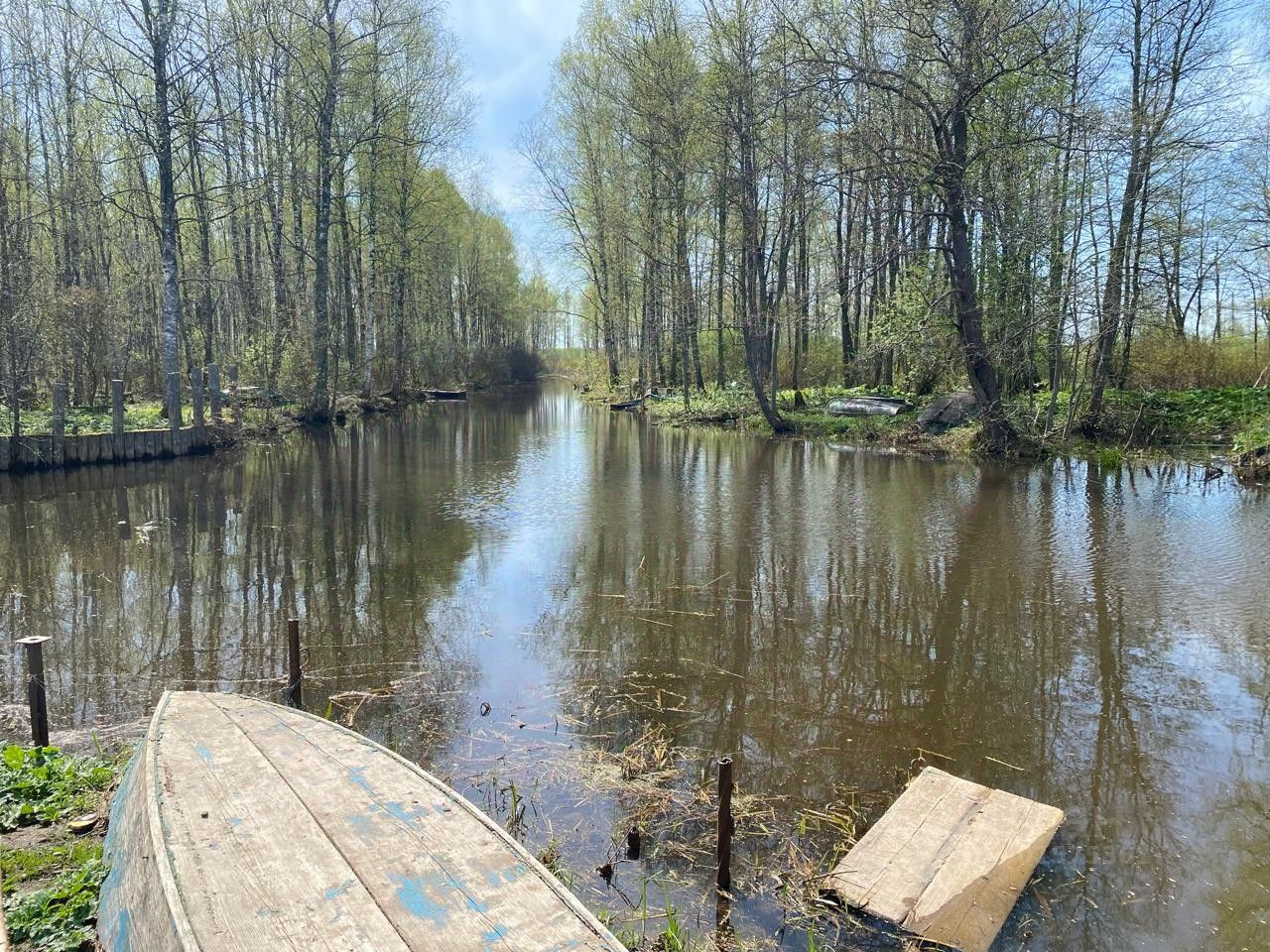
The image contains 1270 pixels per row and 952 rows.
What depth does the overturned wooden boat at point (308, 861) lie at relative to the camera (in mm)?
2303

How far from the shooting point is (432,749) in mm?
4949

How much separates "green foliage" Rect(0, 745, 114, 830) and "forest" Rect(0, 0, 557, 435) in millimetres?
12189

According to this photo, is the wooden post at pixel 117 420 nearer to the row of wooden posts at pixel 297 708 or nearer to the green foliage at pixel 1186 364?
the row of wooden posts at pixel 297 708

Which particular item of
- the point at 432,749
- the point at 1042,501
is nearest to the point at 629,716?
the point at 432,749

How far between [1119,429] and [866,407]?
21.2 feet

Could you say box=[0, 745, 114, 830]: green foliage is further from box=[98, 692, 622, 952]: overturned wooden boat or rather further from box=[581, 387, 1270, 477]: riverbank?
box=[581, 387, 1270, 477]: riverbank

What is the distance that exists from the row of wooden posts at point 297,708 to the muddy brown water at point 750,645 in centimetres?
12

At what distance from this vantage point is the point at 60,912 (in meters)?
3.01

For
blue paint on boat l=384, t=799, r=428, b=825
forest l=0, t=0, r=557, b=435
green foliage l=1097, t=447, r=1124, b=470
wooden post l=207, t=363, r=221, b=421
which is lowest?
blue paint on boat l=384, t=799, r=428, b=825

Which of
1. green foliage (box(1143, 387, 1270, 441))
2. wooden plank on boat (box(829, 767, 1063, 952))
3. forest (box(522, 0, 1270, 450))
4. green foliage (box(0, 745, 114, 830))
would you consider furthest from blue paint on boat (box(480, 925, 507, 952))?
green foliage (box(1143, 387, 1270, 441))

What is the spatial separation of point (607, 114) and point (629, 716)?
3110 cm

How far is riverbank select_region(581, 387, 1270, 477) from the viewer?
649 inches

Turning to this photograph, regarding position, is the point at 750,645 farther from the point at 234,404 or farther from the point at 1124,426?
the point at 234,404

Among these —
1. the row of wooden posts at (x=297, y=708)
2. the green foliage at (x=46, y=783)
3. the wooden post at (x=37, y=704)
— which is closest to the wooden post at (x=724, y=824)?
the row of wooden posts at (x=297, y=708)
